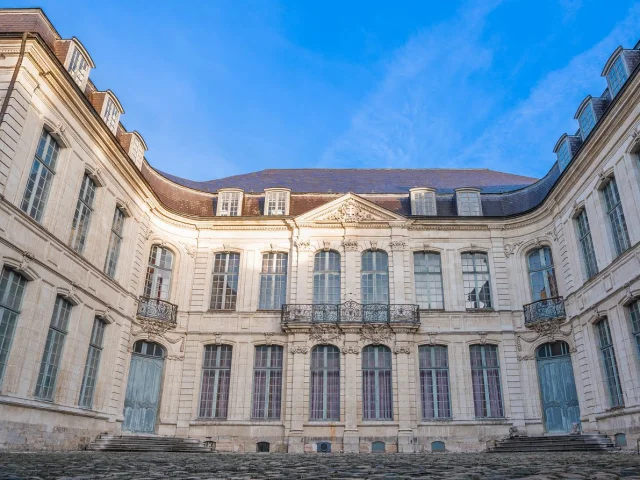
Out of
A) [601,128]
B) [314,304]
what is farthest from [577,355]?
[314,304]

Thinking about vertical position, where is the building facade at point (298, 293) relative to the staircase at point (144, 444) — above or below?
above

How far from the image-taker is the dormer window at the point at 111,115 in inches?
586

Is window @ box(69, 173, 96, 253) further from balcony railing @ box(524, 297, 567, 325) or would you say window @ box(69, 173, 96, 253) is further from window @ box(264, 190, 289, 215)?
balcony railing @ box(524, 297, 567, 325)

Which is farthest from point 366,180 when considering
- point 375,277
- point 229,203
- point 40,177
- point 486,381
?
point 40,177

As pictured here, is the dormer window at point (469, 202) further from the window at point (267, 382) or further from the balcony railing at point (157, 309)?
the balcony railing at point (157, 309)

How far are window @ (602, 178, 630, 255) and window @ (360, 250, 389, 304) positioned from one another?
7.21 meters

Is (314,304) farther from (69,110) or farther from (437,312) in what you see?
(69,110)

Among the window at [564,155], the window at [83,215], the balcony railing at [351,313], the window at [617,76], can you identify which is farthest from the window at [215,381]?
the window at [617,76]

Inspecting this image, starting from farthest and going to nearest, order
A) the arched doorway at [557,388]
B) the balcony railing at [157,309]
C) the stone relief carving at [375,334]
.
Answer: the stone relief carving at [375,334] < the balcony railing at [157,309] < the arched doorway at [557,388]

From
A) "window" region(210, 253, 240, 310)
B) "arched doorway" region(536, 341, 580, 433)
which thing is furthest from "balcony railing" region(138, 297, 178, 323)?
"arched doorway" region(536, 341, 580, 433)

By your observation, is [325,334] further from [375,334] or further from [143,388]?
[143,388]

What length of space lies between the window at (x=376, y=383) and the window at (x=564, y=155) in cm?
803

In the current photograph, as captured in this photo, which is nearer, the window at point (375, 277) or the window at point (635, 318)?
the window at point (635, 318)

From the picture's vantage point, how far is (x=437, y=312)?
58.1 feet
